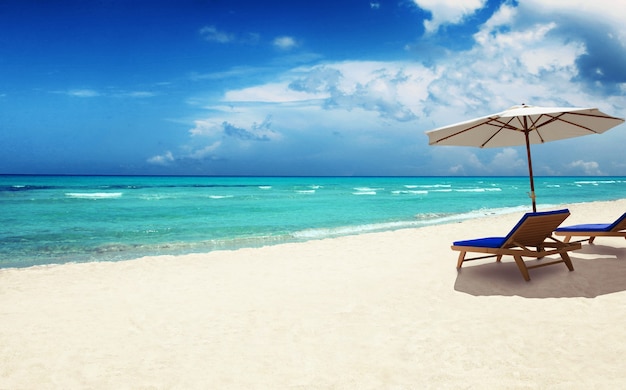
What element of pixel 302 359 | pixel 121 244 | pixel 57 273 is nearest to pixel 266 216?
pixel 121 244

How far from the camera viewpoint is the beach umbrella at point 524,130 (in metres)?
6.23

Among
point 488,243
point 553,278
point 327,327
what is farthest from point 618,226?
point 327,327

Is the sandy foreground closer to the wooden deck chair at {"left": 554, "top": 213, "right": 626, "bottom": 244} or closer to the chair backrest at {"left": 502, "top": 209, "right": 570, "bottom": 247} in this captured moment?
the wooden deck chair at {"left": 554, "top": 213, "right": 626, "bottom": 244}

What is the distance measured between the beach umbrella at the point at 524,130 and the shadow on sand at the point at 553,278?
1.09m

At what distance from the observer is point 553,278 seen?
212 inches

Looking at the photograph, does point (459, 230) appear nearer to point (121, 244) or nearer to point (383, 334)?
point (383, 334)

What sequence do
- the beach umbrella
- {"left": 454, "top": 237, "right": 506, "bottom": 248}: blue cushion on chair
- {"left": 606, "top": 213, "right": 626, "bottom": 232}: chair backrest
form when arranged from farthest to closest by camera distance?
the beach umbrella < {"left": 606, "top": 213, "right": 626, "bottom": 232}: chair backrest < {"left": 454, "top": 237, "right": 506, "bottom": 248}: blue cushion on chair

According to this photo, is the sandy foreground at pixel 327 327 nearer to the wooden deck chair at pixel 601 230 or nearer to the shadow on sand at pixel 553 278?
the shadow on sand at pixel 553 278

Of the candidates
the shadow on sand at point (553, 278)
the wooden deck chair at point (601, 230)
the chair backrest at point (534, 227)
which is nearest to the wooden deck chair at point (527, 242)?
the chair backrest at point (534, 227)

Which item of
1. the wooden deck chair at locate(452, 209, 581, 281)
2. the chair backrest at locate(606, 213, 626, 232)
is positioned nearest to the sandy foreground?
the wooden deck chair at locate(452, 209, 581, 281)

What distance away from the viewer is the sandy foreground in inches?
125

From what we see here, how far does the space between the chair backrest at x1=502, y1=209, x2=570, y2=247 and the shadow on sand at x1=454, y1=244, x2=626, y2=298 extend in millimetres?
490

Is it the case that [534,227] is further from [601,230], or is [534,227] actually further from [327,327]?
[327,327]

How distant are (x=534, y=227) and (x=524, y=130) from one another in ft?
6.21
